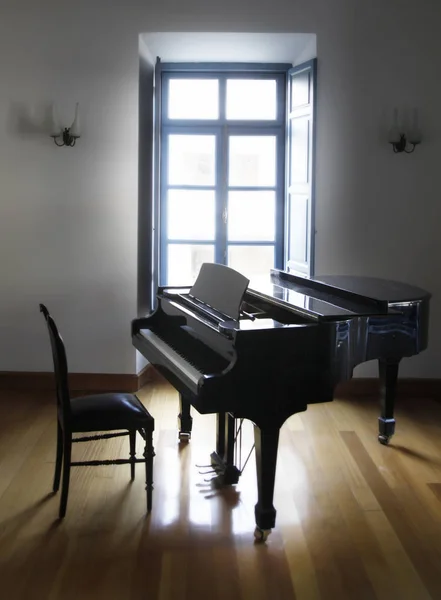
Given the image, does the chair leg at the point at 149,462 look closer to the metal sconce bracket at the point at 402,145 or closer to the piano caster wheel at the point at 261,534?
the piano caster wheel at the point at 261,534

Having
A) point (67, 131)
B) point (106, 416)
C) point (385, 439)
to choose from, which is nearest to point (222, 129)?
point (67, 131)

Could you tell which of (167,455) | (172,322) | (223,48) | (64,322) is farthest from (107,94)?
(167,455)

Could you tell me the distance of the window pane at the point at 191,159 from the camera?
19.0 feet

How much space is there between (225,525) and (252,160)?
3368mm

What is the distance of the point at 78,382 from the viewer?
541 cm

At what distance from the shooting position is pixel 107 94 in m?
5.20

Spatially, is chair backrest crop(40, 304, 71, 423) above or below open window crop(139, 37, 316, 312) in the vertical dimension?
below

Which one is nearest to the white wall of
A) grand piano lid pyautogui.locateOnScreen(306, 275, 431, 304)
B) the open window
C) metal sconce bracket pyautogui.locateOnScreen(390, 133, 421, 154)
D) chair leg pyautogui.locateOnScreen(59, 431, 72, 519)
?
metal sconce bracket pyautogui.locateOnScreen(390, 133, 421, 154)

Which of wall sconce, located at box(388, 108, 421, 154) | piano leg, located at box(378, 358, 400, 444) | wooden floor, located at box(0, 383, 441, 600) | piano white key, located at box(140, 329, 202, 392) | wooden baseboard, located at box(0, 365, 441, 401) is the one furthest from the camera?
wooden baseboard, located at box(0, 365, 441, 401)

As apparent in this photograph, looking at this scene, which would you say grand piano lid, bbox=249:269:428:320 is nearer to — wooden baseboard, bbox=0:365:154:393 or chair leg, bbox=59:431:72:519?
chair leg, bbox=59:431:72:519

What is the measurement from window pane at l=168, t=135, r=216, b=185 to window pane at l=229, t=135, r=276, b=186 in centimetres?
17

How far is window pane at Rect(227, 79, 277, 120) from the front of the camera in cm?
575

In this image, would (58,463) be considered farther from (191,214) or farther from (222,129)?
(222,129)

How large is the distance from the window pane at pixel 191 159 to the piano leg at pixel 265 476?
10.5 feet
